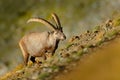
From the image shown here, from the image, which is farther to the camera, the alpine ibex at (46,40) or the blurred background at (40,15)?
the blurred background at (40,15)

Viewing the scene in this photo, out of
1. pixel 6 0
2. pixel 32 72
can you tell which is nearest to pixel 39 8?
pixel 6 0

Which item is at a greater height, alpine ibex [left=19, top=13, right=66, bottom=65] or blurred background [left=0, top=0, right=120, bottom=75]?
blurred background [left=0, top=0, right=120, bottom=75]

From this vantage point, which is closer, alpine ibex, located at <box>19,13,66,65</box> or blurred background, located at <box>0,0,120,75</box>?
alpine ibex, located at <box>19,13,66,65</box>

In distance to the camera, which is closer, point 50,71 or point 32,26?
point 50,71

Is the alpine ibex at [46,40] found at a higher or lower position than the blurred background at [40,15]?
lower

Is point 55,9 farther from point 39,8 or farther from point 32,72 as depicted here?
point 32,72

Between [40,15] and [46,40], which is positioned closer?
[46,40]

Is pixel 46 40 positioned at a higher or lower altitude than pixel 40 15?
lower

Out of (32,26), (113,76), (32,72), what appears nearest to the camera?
(113,76)
